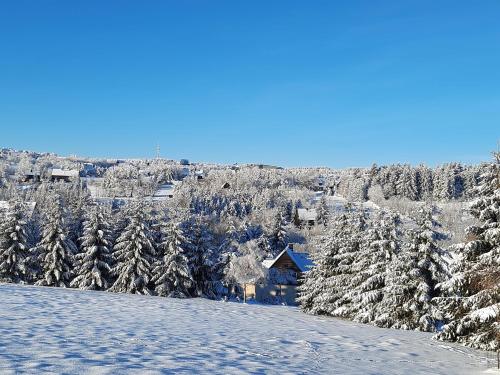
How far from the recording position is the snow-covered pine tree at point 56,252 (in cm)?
4166

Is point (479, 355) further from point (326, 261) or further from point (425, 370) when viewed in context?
point (326, 261)

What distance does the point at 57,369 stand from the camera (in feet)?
28.0

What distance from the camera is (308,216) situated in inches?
5773

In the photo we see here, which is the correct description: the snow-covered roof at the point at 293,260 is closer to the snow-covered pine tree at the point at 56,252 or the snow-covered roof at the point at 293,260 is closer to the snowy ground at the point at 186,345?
the snow-covered pine tree at the point at 56,252

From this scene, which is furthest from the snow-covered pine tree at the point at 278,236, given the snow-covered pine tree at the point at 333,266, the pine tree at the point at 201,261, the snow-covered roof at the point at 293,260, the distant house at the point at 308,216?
the distant house at the point at 308,216

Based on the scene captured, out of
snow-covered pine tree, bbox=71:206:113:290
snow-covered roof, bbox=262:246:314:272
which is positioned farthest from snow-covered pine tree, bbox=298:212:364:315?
snow-covered roof, bbox=262:246:314:272

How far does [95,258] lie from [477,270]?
109 feet

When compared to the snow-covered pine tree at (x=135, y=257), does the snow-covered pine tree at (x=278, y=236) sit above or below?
above

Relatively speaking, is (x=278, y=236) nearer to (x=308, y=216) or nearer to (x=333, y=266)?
Result: (x=333, y=266)

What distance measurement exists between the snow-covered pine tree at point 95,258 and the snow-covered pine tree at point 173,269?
4545 millimetres

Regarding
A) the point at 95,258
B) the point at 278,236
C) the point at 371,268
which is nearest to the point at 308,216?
the point at 278,236

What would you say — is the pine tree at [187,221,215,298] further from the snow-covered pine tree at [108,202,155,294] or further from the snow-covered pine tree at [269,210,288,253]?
the snow-covered pine tree at [269,210,288,253]

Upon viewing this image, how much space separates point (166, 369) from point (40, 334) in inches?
174

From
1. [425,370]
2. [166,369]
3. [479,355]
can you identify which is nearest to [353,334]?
[479,355]
